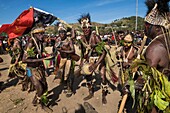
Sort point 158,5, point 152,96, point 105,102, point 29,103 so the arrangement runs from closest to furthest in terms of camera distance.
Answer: point 152,96 < point 158,5 < point 105,102 < point 29,103

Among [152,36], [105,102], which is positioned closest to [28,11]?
[105,102]

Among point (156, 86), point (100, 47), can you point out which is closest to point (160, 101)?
point (156, 86)

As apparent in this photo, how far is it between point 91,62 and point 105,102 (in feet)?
4.10

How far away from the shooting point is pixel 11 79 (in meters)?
9.38

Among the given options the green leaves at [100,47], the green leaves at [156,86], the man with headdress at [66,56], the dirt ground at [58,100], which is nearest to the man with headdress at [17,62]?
the dirt ground at [58,100]

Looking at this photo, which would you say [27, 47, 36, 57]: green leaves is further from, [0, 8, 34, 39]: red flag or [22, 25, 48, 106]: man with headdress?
[0, 8, 34, 39]: red flag

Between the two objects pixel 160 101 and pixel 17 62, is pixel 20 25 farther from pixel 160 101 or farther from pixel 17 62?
pixel 160 101

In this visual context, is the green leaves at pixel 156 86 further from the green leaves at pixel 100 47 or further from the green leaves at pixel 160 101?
the green leaves at pixel 100 47

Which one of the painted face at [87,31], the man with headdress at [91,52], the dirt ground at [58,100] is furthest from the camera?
the painted face at [87,31]

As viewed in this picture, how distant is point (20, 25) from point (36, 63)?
276cm

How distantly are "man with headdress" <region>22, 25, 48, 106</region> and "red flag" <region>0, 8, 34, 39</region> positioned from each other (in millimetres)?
2205

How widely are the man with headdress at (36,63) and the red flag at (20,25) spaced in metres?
2.20

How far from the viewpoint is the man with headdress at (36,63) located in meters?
5.19

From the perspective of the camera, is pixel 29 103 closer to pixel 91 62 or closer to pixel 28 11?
pixel 91 62
